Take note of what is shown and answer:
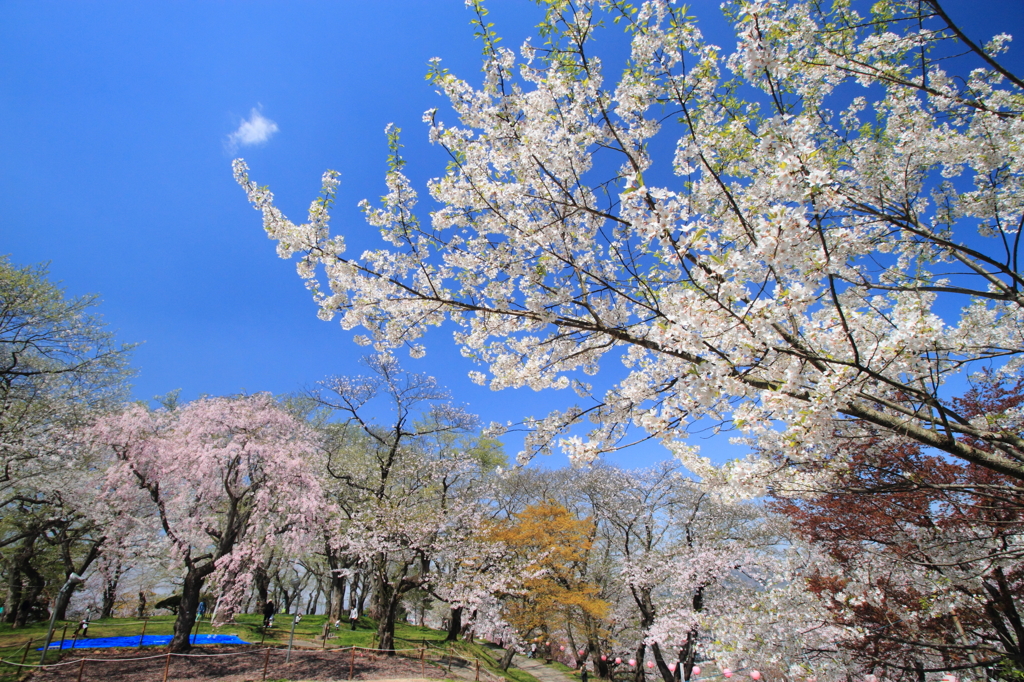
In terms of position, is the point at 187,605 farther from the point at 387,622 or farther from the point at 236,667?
the point at 387,622

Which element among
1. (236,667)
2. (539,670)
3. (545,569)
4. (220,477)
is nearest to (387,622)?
(236,667)

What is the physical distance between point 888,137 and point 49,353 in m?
17.3

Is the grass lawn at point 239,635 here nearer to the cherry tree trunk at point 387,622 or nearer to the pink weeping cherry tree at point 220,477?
the cherry tree trunk at point 387,622

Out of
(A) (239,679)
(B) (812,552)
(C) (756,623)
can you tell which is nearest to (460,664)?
(A) (239,679)

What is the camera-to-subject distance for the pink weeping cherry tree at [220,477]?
1082 centimetres

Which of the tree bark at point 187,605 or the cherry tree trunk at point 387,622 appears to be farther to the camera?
the cherry tree trunk at point 387,622

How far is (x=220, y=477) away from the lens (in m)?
12.2

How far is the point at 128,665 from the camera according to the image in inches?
360


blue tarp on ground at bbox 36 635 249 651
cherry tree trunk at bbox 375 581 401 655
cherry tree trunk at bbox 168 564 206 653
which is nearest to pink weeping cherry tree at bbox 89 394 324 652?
cherry tree trunk at bbox 168 564 206 653

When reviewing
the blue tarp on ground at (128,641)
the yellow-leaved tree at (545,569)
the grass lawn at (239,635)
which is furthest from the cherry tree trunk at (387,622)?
the blue tarp on ground at (128,641)

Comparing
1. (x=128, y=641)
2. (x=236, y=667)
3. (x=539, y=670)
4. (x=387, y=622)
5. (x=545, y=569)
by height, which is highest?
(x=545, y=569)

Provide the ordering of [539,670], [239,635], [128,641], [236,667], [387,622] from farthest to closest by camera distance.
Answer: [539,670] < [239,635] < [387,622] < [128,641] < [236,667]

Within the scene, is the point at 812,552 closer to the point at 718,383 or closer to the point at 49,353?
the point at 718,383

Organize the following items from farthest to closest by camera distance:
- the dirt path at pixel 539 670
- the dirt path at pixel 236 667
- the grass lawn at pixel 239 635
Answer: the dirt path at pixel 539 670
the grass lawn at pixel 239 635
the dirt path at pixel 236 667
